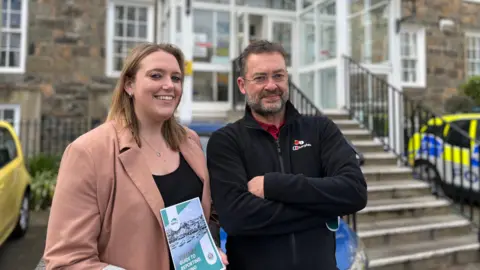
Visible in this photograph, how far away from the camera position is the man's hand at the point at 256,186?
1.59 metres

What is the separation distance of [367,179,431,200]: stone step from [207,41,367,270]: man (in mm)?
4049

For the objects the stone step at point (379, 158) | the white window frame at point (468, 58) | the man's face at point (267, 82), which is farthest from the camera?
the white window frame at point (468, 58)

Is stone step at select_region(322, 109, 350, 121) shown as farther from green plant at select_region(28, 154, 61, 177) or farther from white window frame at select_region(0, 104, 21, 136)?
white window frame at select_region(0, 104, 21, 136)

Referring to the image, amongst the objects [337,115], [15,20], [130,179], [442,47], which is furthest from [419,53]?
[130,179]

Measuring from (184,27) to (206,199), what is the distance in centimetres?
595

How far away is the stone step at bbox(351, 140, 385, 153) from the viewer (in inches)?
252

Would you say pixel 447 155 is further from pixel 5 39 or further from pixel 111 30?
pixel 5 39

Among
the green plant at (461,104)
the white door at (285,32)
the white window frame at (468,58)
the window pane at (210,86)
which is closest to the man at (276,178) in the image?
the window pane at (210,86)

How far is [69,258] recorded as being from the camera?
125cm

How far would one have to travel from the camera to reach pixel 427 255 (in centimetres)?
446

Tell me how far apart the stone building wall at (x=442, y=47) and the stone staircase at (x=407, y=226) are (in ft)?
18.2

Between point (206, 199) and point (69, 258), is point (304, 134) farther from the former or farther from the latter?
point (69, 258)

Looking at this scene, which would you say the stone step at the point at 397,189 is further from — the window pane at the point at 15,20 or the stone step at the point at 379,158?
the window pane at the point at 15,20

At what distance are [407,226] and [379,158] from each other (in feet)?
4.80
